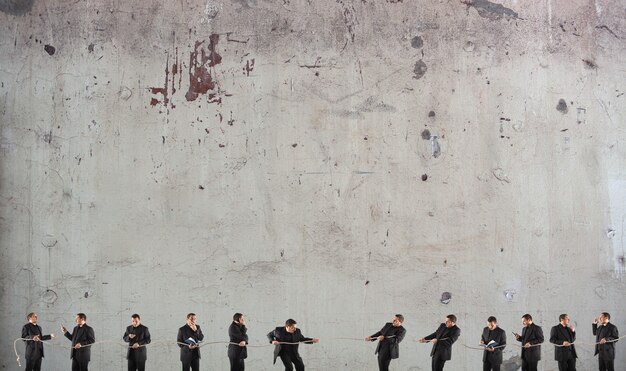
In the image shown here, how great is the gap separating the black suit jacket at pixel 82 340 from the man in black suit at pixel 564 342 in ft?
21.6

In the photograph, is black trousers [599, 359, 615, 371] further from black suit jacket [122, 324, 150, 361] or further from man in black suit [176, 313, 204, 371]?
black suit jacket [122, 324, 150, 361]

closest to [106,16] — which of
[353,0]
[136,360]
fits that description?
[353,0]

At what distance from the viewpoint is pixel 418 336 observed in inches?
529

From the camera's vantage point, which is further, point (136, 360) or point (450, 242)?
point (450, 242)

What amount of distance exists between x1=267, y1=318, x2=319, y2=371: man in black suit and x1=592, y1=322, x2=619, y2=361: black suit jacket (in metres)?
4.10

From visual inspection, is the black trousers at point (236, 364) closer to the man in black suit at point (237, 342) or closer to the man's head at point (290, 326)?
the man in black suit at point (237, 342)

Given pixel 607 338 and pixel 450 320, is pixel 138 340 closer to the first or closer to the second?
pixel 450 320

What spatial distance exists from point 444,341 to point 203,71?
5.52 meters

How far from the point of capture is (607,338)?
12375mm

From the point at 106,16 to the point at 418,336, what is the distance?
22.9ft

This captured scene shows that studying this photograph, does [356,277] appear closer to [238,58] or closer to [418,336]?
[418,336]

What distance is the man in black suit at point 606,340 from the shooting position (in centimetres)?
1238

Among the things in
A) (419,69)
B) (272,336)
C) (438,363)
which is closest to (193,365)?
(272,336)

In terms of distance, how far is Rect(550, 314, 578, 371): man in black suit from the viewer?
1238 cm
